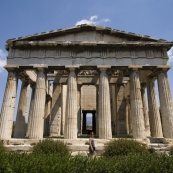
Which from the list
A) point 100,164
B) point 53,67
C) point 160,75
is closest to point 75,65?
point 53,67

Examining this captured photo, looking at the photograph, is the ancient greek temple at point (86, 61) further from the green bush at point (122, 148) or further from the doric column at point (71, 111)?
the green bush at point (122, 148)

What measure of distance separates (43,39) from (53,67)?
124 inches

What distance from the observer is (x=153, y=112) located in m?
19.0

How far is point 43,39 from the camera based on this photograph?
58.3ft

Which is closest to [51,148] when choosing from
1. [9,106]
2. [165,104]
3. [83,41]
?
[9,106]

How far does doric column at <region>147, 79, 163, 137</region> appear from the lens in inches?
732

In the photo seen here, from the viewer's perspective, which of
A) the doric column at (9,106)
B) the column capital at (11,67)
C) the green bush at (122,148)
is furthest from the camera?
the column capital at (11,67)

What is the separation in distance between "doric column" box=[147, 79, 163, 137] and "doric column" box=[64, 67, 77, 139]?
8.95 meters

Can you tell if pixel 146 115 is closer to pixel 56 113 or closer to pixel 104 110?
pixel 104 110

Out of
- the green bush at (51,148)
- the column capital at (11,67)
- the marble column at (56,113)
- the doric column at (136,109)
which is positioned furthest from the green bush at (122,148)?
the column capital at (11,67)

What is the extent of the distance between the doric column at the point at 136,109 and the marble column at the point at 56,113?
981 cm

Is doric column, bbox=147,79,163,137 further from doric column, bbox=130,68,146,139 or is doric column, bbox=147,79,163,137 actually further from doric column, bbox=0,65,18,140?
doric column, bbox=0,65,18,140

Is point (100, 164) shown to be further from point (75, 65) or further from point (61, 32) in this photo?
point (61, 32)

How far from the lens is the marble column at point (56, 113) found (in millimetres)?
21609
